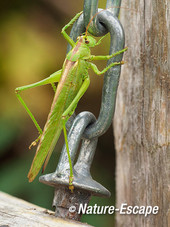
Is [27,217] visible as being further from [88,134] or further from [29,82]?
[29,82]

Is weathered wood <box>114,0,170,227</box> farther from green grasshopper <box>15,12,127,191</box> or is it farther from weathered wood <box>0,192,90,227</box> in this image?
weathered wood <box>0,192,90,227</box>

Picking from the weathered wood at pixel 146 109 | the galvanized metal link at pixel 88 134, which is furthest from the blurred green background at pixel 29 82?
the galvanized metal link at pixel 88 134

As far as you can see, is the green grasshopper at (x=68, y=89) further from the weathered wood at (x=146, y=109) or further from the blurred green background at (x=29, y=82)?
the blurred green background at (x=29, y=82)

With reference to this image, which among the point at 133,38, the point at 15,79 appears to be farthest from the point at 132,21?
the point at 15,79

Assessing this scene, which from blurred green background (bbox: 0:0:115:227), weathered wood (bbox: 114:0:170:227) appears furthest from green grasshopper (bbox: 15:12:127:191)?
blurred green background (bbox: 0:0:115:227)

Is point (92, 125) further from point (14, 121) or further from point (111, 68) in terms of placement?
point (14, 121)

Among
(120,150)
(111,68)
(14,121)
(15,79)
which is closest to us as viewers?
(111,68)
